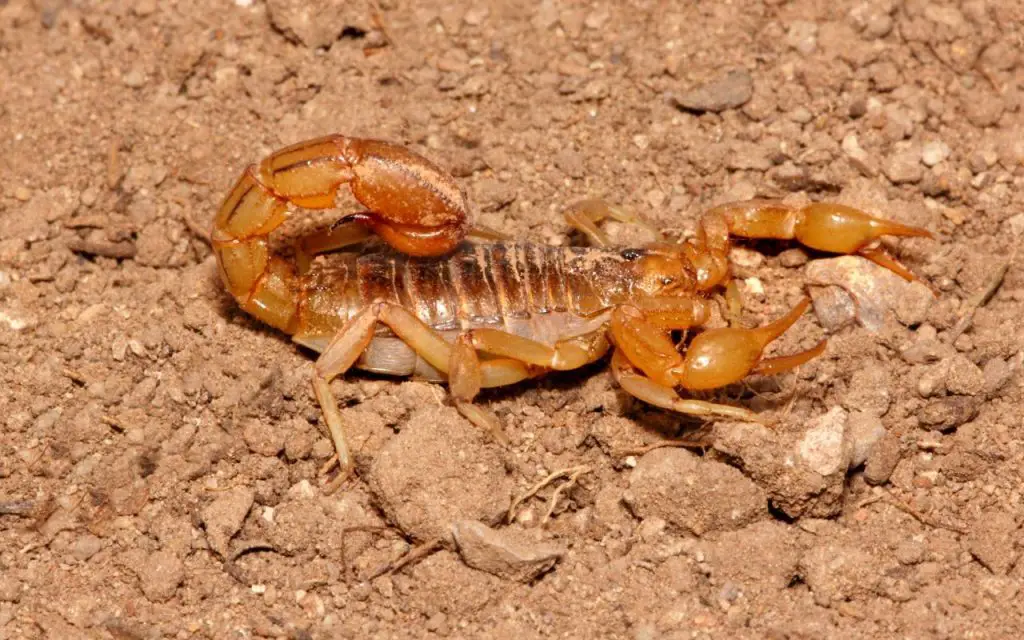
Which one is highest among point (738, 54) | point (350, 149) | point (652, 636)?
point (350, 149)

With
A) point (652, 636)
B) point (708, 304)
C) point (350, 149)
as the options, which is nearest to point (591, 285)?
point (708, 304)

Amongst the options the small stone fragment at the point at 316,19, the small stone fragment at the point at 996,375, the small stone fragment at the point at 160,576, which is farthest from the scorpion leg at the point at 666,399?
the small stone fragment at the point at 316,19

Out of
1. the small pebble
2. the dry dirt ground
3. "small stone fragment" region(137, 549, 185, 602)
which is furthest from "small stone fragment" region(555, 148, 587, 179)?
"small stone fragment" region(137, 549, 185, 602)

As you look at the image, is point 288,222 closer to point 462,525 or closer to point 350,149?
point 350,149

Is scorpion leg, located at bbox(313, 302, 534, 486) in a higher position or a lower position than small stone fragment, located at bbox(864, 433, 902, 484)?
higher

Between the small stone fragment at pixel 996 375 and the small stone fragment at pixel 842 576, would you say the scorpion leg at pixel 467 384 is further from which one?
the small stone fragment at pixel 996 375

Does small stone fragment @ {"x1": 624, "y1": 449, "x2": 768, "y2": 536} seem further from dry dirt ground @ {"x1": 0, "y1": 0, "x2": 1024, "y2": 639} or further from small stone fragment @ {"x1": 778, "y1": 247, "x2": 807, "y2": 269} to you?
small stone fragment @ {"x1": 778, "y1": 247, "x2": 807, "y2": 269}

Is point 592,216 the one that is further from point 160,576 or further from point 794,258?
point 160,576
